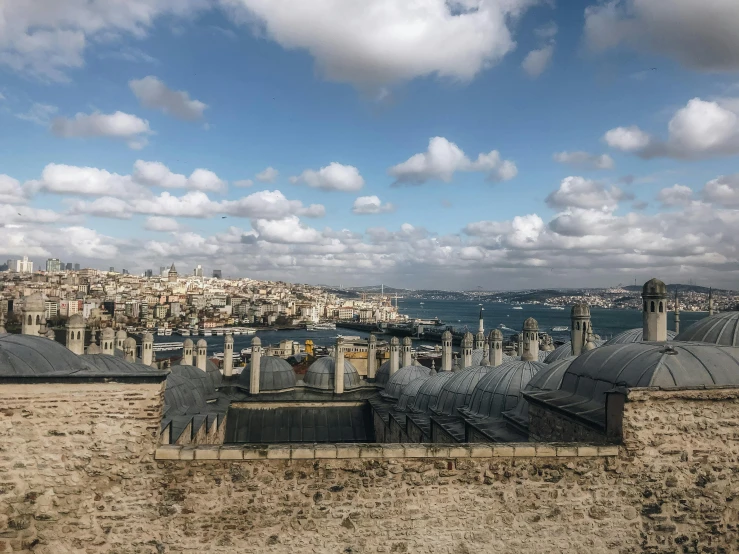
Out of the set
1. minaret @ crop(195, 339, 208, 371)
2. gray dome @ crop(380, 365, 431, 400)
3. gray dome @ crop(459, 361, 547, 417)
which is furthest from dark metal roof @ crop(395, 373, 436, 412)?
minaret @ crop(195, 339, 208, 371)

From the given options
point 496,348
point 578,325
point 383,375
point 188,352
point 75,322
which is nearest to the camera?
point 578,325

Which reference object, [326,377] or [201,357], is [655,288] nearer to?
[326,377]

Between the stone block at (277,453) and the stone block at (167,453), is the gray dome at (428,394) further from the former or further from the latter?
the stone block at (167,453)

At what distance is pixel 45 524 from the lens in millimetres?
5574

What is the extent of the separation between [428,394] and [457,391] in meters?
2.42

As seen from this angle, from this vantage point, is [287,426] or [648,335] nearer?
[648,335]

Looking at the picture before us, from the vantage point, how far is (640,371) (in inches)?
260

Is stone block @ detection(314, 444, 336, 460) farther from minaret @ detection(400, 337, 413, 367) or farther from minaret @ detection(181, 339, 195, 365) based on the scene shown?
Answer: minaret @ detection(400, 337, 413, 367)

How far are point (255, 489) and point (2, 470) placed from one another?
278cm

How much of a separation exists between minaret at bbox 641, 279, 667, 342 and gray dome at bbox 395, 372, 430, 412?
978 centimetres

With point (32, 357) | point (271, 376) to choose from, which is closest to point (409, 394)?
point (271, 376)

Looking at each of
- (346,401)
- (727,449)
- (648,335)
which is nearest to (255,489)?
(727,449)

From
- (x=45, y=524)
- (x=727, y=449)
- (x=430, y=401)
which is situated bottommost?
(x=430, y=401)

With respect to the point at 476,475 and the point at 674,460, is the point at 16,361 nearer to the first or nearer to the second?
the point at 476,475
